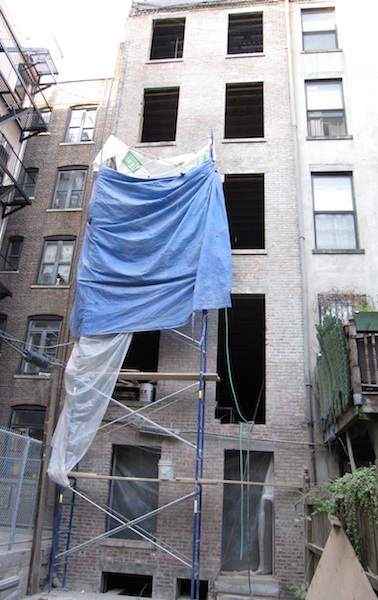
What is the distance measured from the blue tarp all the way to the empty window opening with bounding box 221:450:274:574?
12.8 ft

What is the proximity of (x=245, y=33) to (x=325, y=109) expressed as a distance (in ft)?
17.8

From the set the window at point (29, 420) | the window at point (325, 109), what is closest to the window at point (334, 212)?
the window at point (325, 109)

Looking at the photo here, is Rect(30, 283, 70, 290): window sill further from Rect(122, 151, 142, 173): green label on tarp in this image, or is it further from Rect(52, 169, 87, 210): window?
Rect(122, 151, 142, 173): green label on tarp

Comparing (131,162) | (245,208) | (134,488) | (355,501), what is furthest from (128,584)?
(245,208)

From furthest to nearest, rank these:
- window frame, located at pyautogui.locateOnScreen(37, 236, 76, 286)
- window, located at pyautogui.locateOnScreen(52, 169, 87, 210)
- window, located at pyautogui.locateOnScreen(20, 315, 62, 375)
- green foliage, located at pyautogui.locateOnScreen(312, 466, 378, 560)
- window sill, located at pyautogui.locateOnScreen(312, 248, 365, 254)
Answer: window, located at pyautogui.locateOnScreen(52, 169, 87, 210)
window frame, located at pyautogui.locateOnScreen(37, 236, 76, 286)
window, located at pyautogui.locateOnScreen(20, 315, 62, 375)
window sill, located at pyautogui.locateOnScreen(312, 248, 365, 254)
green foliage, located at pyautogui.locateOnScreen(312, 466, 378, 560)

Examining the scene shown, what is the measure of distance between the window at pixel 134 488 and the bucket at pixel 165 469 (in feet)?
1.66

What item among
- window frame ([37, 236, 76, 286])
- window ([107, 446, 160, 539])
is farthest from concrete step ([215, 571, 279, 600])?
window frame ([37, 236, 76, 286])

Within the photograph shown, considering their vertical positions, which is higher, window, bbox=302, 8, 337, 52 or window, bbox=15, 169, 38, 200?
window, bbox=302, 8, 337, 52

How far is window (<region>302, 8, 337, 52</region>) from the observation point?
17.8 metres

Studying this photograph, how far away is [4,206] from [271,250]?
947 cm

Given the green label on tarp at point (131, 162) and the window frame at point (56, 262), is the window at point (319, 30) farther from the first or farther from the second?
the window frame at point (56, 262)

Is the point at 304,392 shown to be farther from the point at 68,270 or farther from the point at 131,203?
the point at 68,270

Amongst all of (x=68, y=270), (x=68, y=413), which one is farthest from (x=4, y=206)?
(x=68, y=413)

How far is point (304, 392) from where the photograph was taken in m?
12.6
